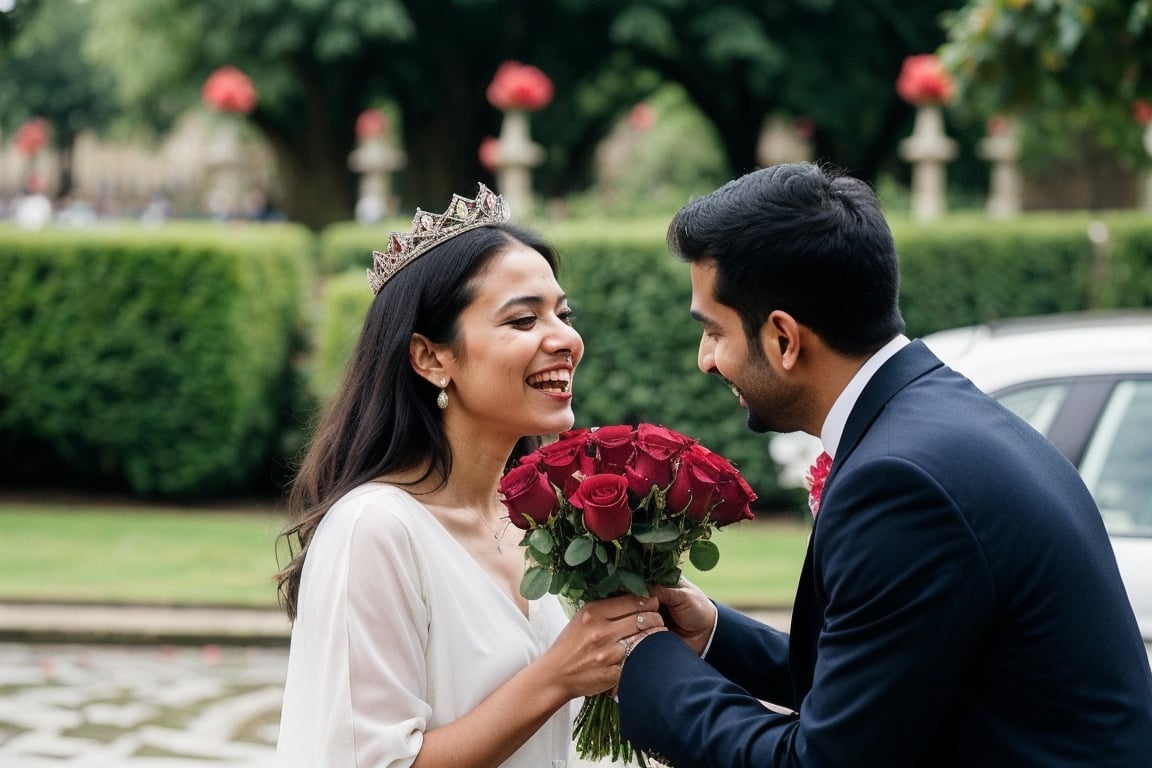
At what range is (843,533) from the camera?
7.51 ft

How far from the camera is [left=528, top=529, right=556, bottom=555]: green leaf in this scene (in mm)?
2754

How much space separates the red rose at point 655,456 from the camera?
280 centimetres

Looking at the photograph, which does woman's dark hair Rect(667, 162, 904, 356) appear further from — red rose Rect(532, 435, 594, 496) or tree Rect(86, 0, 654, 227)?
tree Rect(86, 0, 654, 227)

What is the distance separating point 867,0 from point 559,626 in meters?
24.9

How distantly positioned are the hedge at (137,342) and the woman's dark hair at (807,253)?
10444 mm

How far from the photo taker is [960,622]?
218 cm

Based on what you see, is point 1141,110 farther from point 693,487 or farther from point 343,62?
point 343,62

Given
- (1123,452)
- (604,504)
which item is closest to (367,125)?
(1123,452)

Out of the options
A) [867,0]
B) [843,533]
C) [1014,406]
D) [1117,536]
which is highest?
[867,0]

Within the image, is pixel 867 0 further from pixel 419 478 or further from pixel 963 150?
pixel 419 478

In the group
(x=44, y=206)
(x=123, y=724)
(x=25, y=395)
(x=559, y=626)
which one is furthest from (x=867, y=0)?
(x=559, y=626)

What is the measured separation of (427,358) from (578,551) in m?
0.70

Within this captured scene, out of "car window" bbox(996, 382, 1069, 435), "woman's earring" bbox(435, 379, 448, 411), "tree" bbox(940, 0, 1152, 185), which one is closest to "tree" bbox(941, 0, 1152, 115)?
"tree" bbox(940, 0, 1152, 185)

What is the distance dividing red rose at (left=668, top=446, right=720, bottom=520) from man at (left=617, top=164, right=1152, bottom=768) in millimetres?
231
